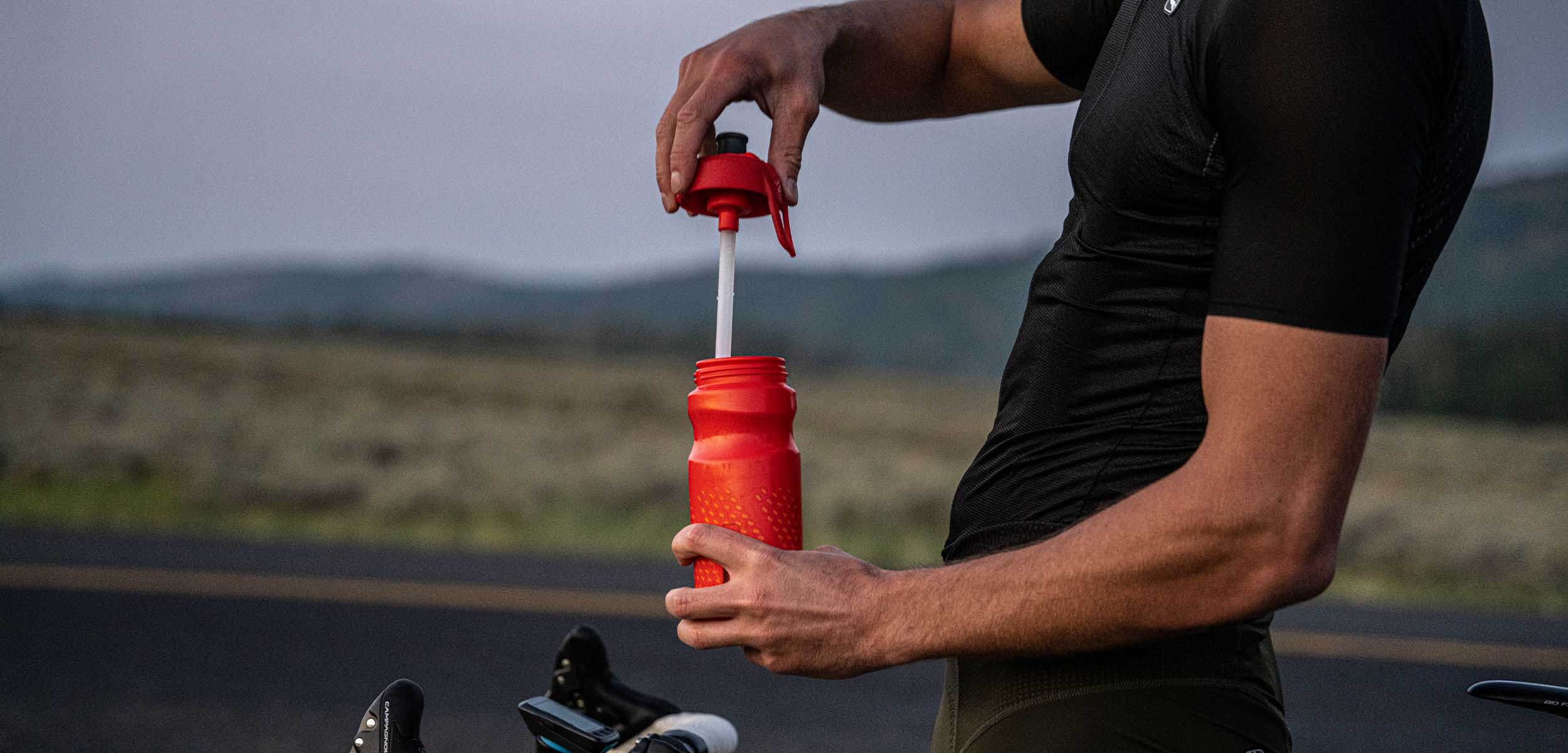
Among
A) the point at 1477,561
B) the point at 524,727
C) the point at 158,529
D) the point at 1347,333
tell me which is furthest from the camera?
the point at 1477,561

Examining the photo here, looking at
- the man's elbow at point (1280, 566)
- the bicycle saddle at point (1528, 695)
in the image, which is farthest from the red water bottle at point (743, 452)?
the bicycle saddle at point (1528, 695)

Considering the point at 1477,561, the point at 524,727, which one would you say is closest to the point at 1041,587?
the point at 524,727

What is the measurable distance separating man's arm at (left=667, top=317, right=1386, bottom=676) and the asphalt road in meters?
3.81

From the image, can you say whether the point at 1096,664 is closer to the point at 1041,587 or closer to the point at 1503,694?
the point at 1041,587

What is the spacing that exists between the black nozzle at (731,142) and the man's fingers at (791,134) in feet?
0.23

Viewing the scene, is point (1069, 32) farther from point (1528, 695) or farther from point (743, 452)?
point (1528, 695)

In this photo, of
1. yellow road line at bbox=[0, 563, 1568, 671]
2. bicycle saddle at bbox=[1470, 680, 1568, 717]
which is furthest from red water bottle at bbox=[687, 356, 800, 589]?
yellow road line at bbox=[0, 563, 1568, 671]

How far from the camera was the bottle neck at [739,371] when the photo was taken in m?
1.36

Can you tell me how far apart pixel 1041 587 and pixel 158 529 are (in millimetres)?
11381

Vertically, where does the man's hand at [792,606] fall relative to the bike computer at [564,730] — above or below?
above

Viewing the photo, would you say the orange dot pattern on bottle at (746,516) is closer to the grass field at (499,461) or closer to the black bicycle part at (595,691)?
the black bicycle part at (595,691)

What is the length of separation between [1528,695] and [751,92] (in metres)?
1.37

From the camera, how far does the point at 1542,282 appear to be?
5334 cm

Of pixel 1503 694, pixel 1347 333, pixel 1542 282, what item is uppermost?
pixel 1542 282
